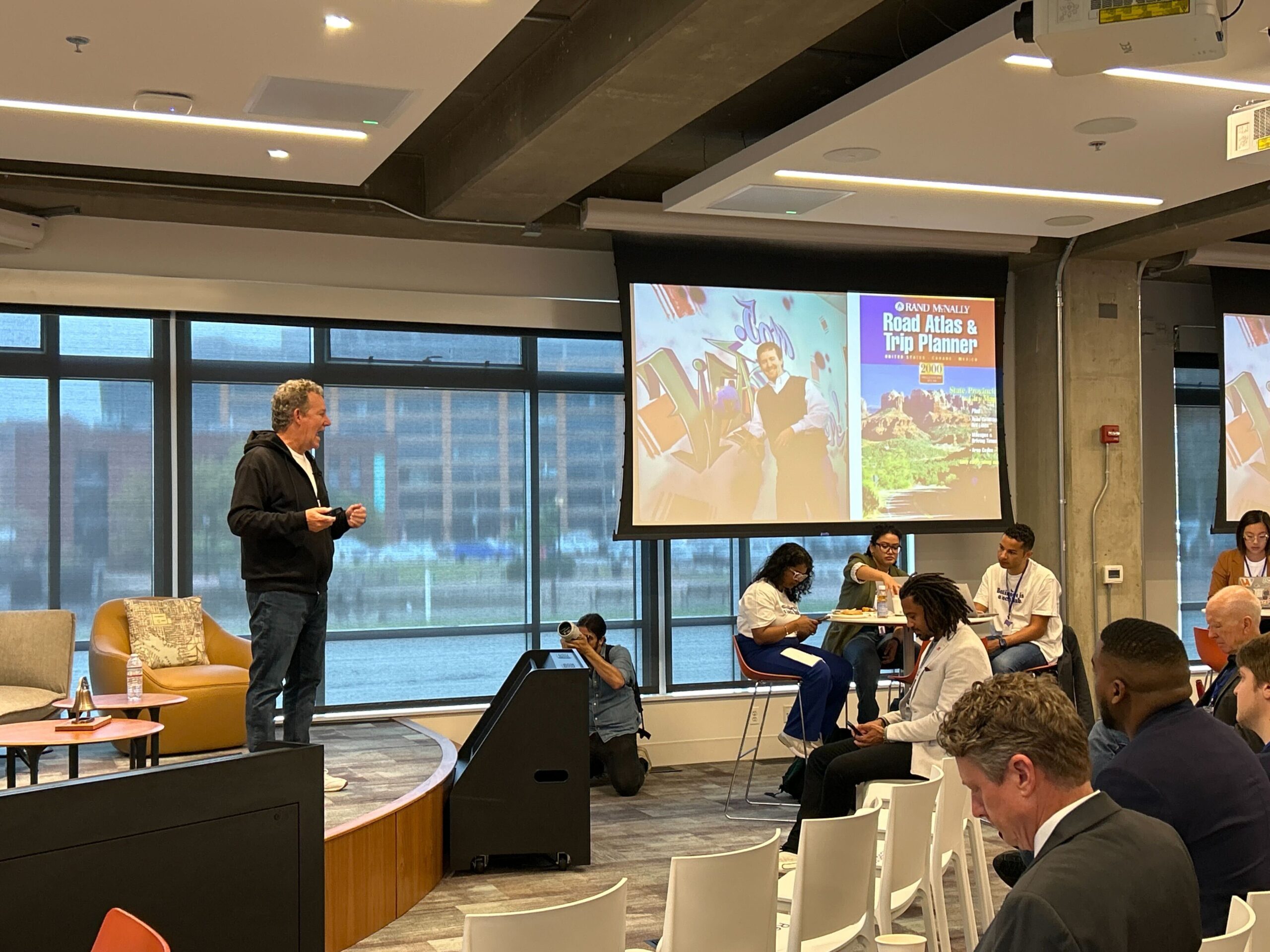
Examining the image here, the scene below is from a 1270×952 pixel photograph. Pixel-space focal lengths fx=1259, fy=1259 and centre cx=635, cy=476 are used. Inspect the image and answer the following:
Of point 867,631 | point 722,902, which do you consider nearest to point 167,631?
point 867,631

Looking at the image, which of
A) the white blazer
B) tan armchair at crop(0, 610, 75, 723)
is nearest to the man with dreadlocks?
the white blazer

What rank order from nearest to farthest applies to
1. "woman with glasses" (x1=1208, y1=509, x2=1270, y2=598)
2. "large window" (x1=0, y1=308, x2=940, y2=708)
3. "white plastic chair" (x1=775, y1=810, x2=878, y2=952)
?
"white plastic chair" (x1=775, y1=810, x2=878, y2=952)
"large window" (x1=0, y1=308, x2=940, y2=708)
"woman with glasses" (x1=1208, y1=509, x2=1270, y2=598)

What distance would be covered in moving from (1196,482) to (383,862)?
763 centimetres

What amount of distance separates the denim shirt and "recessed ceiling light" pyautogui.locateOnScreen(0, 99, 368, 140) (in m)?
3.13

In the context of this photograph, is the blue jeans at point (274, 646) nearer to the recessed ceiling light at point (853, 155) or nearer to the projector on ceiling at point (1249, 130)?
the recessed ceiling light at point (853, 155)

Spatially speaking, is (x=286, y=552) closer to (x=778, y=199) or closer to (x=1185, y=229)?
(x=778, y=199)

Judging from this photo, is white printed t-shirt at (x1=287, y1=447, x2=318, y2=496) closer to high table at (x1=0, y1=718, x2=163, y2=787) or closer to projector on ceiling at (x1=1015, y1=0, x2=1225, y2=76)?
high table at (x1=0, y1=718, x2=163, y2=787)

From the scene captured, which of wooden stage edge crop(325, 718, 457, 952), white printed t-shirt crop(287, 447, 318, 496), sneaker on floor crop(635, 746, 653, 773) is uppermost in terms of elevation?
white printed t-shirt crop(287, 447, 318, 496)

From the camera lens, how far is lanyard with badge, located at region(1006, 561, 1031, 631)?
7586 mm

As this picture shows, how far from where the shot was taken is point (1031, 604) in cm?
753

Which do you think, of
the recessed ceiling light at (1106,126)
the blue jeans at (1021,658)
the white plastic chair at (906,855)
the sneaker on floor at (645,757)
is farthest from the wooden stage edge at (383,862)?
the recessed ceiling light at (1106,126)

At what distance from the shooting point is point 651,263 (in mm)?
7930

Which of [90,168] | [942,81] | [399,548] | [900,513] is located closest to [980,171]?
[942,81]

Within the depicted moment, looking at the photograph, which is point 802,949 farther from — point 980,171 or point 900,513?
point 900,513
